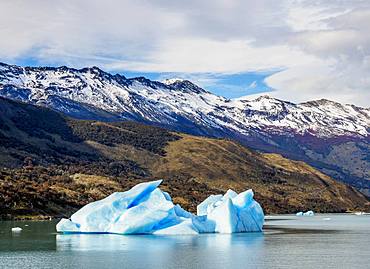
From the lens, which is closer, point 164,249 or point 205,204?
point 164,249

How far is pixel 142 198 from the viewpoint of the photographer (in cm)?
7912

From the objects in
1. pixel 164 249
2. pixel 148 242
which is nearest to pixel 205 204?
pixel 148 242

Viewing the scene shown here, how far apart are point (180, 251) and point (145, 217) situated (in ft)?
55.3

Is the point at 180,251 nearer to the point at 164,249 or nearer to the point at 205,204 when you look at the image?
the point at 164,249

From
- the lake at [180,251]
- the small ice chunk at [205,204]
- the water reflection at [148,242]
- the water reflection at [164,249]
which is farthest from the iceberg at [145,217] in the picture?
the small ice chunk at [205,204]

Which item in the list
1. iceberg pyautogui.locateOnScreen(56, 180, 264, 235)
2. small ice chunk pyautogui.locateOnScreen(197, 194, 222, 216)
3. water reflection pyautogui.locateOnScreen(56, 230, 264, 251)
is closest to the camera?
water reflection pyautogui.locateOnScreen(56, 230, 264, 251)

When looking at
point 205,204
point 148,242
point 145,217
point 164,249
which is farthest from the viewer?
point 205,204

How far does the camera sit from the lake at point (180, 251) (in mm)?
50219

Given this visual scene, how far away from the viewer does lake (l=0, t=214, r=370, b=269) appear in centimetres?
5022

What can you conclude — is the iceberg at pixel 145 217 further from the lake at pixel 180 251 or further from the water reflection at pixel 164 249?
the lake at pixel 180 251

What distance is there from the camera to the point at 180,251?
58656 mm

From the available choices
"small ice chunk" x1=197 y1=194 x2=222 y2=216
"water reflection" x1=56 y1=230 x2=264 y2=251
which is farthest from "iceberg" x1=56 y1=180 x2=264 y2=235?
"small ice chunk" x1=197 y1=194 x2=222 y2=216

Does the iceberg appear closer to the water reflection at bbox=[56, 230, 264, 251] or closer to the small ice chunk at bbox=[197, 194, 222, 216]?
the water reflection at bbox=[56, 230, 264, 251]

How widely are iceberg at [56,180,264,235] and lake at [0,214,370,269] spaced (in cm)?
145
